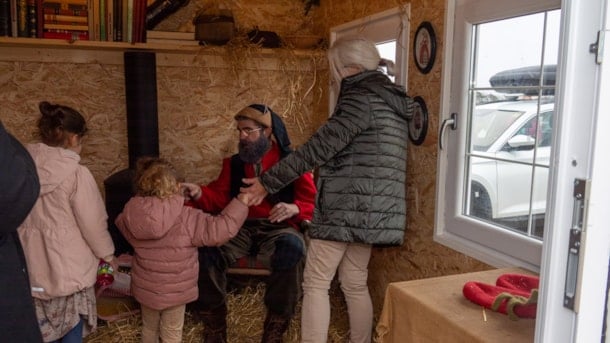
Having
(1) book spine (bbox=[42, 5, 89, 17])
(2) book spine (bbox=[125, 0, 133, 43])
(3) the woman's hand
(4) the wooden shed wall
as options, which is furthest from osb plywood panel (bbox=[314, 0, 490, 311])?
(1) book spine (bbox=[42, 5, 89, 17])

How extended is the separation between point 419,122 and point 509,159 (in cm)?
59

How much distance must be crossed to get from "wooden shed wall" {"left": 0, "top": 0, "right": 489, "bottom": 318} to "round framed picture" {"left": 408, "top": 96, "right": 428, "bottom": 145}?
0.89m

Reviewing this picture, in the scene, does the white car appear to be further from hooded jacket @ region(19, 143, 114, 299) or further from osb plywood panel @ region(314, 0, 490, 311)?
hooded jacket @ region(19, 143, 114, 299)

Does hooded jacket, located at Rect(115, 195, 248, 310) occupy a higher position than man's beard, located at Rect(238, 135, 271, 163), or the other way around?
man's beard, located at Rect(238, 135, 271, 163)

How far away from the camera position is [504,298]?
138 cm

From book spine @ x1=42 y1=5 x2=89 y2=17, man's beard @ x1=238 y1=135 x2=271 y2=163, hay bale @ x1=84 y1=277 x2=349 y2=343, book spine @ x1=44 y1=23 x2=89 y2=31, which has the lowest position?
hay bale @ x1=84 y1=277 x2=349 y2=343

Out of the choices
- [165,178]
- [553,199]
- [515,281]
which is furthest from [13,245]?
[515,281]

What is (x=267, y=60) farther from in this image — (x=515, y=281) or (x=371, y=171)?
(x=515, y=281)

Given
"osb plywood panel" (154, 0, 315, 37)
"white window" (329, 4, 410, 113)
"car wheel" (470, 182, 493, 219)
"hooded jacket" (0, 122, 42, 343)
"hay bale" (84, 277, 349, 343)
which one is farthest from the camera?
"osb plywood panel" (154, 0, 315, 37)

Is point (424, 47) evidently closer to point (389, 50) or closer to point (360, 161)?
point (389, 50)

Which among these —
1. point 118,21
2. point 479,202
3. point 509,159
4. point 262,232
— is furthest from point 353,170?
point 118,21

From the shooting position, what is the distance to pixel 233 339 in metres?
2.99

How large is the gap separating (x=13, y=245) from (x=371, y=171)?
4.64 feet

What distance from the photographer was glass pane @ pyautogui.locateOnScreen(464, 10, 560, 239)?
187cm
